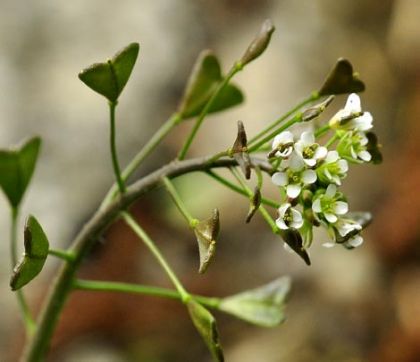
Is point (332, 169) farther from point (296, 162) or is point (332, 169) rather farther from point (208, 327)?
point (208, 327)

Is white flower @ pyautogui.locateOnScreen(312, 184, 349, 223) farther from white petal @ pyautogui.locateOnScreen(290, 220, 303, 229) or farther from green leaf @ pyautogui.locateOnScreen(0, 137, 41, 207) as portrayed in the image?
green leaf @ pyautogui.locateOnScreen(0, 137, 41, 207)

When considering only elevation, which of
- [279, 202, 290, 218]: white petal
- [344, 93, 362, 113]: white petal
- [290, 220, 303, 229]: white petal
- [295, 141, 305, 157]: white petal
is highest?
[295, 141, 305, 157]: white petal

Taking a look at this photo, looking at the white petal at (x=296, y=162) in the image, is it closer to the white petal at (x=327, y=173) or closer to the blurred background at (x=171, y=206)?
the white petal at (x=327, y=173)

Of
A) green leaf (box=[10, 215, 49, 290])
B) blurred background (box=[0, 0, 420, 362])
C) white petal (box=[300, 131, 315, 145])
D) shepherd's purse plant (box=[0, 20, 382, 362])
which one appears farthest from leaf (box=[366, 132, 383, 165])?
blurred background (box=[0, 0, 420, 362])

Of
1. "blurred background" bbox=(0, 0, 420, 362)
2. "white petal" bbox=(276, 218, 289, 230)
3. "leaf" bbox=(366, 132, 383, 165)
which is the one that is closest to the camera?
"white petal" bbox=(276, 218, 289, 230)

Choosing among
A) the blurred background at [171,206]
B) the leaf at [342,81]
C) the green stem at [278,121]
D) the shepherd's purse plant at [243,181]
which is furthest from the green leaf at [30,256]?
the blurred background at [171,206]

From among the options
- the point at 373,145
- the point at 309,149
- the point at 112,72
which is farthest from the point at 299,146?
the point at 112,72
